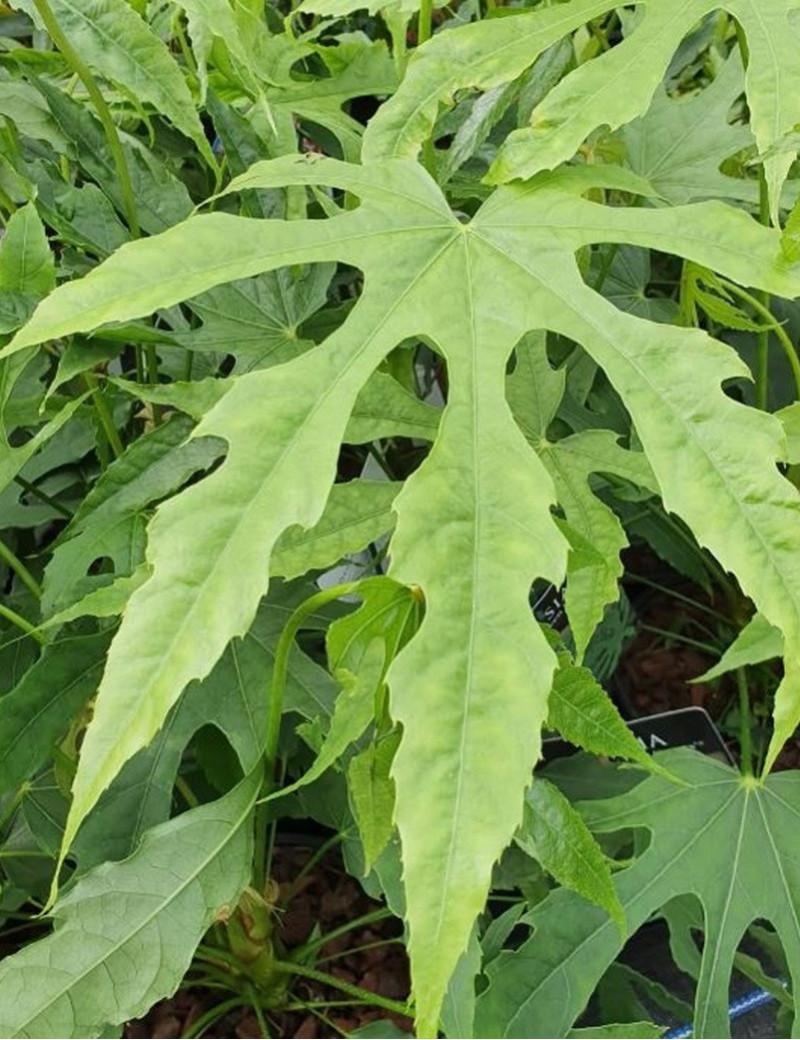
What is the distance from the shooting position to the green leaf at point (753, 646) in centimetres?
58

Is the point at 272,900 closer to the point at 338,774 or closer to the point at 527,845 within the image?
the point at 338,774

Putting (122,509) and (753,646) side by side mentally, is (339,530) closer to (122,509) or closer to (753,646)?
(122,509)

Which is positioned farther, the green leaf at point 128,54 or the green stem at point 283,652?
the green leaf at point 128,54

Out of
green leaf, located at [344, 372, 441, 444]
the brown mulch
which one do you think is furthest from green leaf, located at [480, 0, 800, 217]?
the brown mulch

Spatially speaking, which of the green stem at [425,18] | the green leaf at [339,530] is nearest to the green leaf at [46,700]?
the green leaf at [339,530]

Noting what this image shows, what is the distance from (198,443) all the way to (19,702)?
0.50 ft

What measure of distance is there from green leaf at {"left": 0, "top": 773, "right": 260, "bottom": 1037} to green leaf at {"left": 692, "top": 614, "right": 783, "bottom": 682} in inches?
9.5

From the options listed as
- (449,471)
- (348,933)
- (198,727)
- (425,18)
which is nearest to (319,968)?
(348,933)

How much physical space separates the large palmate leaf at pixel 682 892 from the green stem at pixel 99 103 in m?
0.40

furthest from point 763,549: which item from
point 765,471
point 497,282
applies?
point 497,282

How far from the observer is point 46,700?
0.59 metres

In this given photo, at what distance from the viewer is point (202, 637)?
15.0 inches

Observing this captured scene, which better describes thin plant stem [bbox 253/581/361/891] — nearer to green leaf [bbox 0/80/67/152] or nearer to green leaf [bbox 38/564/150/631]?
green leaf [bbox 38/564/150/631]

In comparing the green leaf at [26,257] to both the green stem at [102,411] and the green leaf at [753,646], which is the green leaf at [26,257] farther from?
the green leaf at [753,646]
